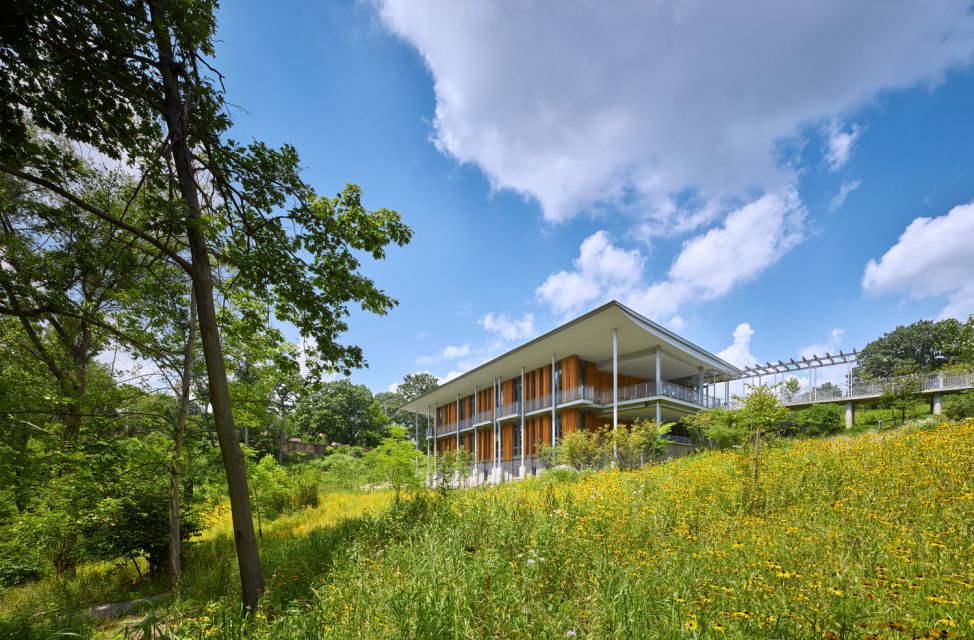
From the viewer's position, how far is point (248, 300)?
23.3ft

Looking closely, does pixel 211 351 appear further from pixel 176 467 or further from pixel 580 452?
pixel 580 452

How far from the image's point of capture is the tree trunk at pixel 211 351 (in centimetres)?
520

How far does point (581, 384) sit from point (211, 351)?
2070 centimetres

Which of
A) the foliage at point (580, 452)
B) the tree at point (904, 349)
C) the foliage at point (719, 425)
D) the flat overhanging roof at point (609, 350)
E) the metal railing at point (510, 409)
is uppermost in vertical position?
the tree at point (904, 349)

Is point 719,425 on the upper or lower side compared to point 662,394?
lower

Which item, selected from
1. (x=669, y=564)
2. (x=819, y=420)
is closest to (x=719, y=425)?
(x=819, y=420)

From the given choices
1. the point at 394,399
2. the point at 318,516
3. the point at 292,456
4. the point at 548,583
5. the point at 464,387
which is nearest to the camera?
the point at 548,583

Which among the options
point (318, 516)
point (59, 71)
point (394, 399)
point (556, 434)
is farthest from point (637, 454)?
point (394, 399)

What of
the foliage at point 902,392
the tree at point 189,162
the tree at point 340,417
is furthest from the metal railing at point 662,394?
the tree at point 340,417

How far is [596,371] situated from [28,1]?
24576 millimetres

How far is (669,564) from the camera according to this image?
4.10m

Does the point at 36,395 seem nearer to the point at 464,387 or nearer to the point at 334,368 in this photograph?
the point at 334,368

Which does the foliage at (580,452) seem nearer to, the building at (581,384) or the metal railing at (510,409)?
the building at (581,384)

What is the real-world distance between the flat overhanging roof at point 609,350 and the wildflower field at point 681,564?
1189 cm
